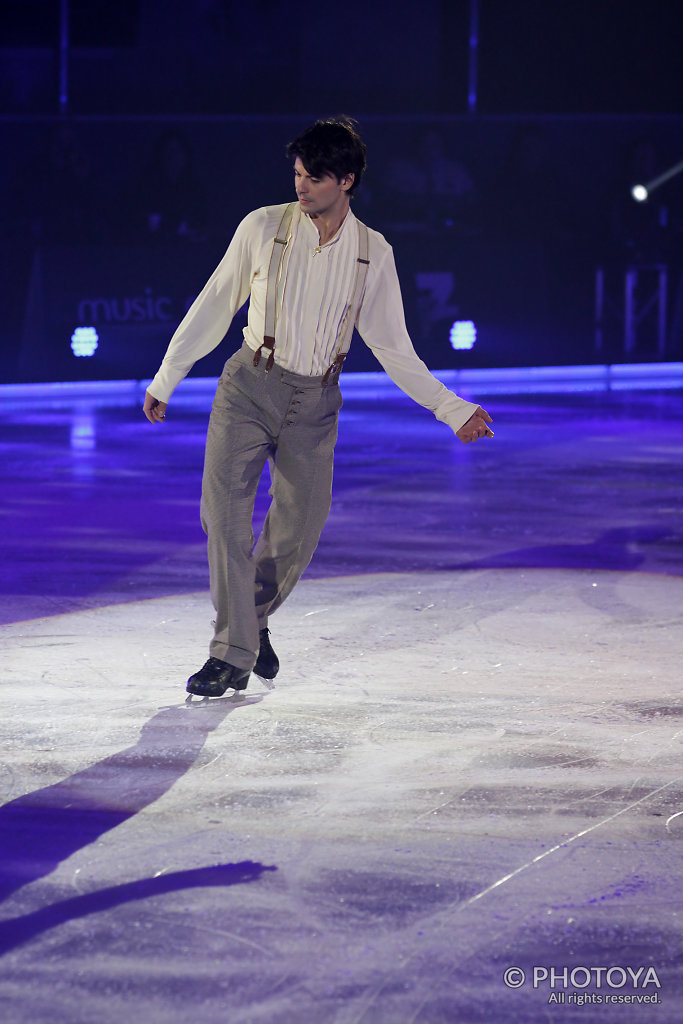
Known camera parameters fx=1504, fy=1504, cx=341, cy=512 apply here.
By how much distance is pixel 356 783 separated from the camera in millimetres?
3654

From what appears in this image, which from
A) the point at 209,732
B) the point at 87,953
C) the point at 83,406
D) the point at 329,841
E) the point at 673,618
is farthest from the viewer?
the point at 83,406

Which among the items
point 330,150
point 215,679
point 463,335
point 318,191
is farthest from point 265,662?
point 463,335

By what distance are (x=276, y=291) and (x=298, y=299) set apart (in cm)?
7

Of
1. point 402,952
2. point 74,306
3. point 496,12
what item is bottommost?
point 402,952

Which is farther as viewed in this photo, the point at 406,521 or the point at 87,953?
the point at 406,521

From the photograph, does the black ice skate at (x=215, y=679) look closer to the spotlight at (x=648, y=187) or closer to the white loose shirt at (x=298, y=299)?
the white loose shirt at (x=298, y=299)

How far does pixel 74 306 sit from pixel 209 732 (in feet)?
38.4

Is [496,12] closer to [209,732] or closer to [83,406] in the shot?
[83,406]

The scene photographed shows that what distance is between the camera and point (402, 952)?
8.91 ft

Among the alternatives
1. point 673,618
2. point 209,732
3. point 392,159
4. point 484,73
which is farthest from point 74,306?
point 209,732

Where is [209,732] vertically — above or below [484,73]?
below

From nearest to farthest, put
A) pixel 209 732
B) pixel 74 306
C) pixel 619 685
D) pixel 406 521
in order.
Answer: pixel 209 732 → pixel 619 685 → pixel 406 521 → pixel 74 306

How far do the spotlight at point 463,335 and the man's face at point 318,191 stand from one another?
1311cm

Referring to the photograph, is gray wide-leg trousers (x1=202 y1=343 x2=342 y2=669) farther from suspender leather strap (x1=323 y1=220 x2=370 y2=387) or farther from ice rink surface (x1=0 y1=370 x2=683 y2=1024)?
ice rink surface (x1=0 y1=370 x2=683 y2=1024)
